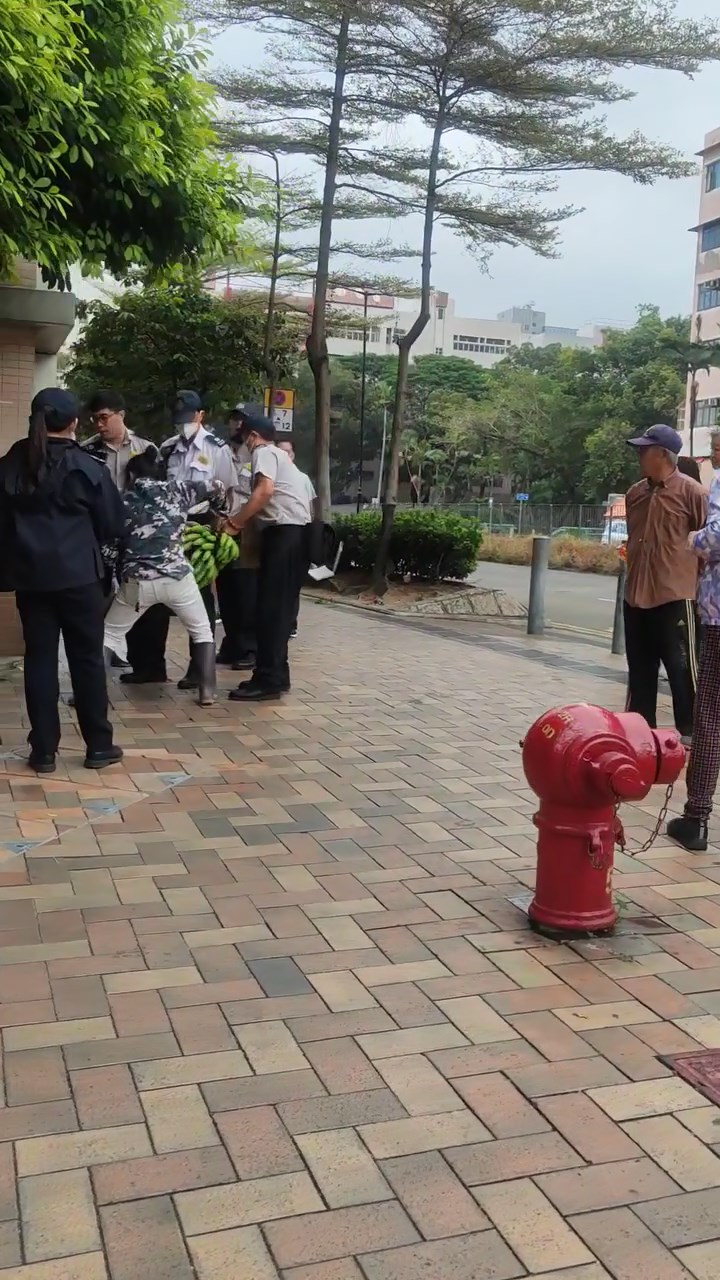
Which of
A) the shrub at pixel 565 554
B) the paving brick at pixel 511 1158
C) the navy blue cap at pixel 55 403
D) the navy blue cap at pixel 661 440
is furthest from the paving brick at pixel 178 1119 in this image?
the shrub at pixel 565 554

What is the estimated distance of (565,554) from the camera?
29.9 metres

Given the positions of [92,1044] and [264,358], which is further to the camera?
[264,358]

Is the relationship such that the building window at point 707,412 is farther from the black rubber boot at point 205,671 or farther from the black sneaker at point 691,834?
the black sneaker at point 691,834

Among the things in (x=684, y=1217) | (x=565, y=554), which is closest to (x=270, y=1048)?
(x=684, y=1217)

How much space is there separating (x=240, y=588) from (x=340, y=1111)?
5681mm

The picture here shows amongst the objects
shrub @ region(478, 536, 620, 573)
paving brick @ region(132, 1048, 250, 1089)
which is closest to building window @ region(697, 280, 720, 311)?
shrub @ region(478, 536, 620, 573)

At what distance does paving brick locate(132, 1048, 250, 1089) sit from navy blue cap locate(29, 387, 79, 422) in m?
3.14

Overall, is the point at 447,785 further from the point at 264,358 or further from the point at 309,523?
the point at 264,358

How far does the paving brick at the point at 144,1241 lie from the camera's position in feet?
6.80

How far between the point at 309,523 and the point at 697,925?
386 centimetres

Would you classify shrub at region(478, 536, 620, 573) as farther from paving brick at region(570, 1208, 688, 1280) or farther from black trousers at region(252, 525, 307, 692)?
paving brick at region(570, 1208, 688, 1280)

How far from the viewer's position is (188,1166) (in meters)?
2.38

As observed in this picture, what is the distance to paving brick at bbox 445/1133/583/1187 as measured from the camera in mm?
2402

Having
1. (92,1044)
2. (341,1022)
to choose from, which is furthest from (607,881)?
(92,1044)
